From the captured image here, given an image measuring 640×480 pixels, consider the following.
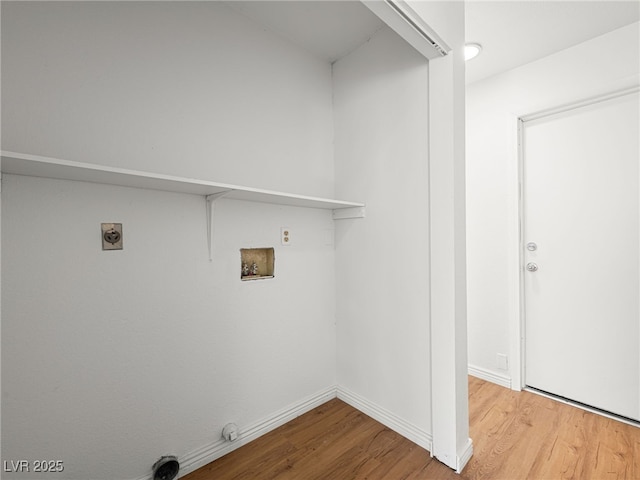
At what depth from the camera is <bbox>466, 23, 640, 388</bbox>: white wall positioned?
1.93 m

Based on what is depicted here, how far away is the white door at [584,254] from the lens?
1811mm

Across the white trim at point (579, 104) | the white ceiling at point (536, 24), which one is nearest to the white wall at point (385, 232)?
the white ceiling at point (536, 24)

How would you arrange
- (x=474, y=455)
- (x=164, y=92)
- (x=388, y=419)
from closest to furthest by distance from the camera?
(x=164, y=92) < (x=474, y=455) < (x=388, y=419)

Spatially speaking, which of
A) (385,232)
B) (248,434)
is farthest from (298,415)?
(385,232)

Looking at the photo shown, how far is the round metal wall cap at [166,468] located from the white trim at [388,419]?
1.12 m

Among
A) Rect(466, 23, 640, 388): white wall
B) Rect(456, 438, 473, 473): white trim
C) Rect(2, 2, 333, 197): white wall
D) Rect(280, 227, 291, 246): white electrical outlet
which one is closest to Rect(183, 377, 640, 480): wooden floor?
Rect(456, 438, 473, 473): white trim

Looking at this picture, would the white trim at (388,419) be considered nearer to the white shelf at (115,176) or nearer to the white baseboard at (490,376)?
the white baseboard at (490,376)

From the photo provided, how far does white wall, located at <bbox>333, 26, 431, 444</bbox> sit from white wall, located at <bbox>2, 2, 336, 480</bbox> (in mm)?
317

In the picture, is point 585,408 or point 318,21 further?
point 585,408

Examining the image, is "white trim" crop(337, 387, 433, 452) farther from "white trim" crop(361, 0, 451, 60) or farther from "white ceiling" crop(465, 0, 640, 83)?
"white ceiling" crop(465, 0, 640, 83)

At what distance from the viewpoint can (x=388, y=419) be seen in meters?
1.81

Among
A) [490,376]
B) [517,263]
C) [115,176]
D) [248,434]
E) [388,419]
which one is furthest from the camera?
[490,376]

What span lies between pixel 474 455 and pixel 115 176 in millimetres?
2201

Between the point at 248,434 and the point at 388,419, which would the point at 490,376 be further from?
the point at 248,434
